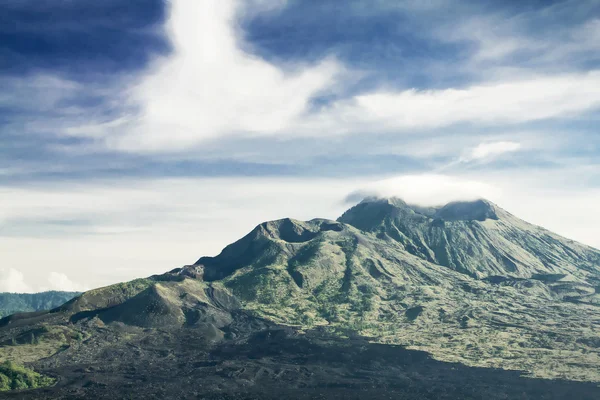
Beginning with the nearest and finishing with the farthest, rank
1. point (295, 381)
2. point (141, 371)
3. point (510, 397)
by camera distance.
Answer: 1. point (510, 397)
2. point (295, 381)
3. point (141, 371)

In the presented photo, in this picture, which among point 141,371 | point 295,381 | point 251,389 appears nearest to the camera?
point 251,389

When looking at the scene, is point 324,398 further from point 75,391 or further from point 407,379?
point 75,391

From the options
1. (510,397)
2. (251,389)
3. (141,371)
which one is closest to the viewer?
(510,397)

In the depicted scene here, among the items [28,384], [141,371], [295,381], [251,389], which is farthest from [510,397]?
[28,384]

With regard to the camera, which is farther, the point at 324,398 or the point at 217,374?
the point at 217,374

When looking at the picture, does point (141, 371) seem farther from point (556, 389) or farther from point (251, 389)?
point (556, 389)

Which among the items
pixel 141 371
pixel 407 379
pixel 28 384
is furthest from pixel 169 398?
pixel 407 379

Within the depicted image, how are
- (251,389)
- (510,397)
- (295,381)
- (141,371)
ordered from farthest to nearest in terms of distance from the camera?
(141,371)
(295,381)
(251,389)
(510,397)

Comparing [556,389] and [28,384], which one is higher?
[28,384]
